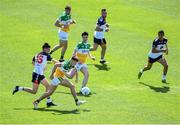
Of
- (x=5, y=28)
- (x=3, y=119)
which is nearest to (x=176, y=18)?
(x=5, y=28)

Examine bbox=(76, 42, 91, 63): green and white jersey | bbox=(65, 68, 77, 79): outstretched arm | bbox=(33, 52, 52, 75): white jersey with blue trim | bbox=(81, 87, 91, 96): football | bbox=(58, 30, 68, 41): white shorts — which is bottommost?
bbox=(81, 87, 91, 96): football

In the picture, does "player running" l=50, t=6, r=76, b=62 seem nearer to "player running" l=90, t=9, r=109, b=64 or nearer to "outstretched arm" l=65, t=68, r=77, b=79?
"player running" l=90, t=9, r=109, b=64

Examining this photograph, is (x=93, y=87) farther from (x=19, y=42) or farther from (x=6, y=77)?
(x=19, y=42)

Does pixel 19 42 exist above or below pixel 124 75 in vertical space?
above

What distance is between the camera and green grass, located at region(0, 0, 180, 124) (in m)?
21.0

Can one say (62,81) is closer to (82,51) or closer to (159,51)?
(82,51)

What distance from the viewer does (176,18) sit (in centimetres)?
4169

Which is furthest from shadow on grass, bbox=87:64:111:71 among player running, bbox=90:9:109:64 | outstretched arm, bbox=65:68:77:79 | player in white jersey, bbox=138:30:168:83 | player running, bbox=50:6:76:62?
outstretched arm, bbox=65:68:77:79

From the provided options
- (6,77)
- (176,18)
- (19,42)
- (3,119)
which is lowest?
(3,119)

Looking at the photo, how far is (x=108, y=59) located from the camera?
99.8ft

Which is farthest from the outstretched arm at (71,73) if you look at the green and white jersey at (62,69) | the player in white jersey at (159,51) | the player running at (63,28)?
the player running at (63,28)

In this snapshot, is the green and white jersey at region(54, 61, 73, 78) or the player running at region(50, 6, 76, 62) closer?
the green and white jersey at region(54, 61, 73, 78)

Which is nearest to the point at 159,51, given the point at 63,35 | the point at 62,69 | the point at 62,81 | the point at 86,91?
the point at 86,91

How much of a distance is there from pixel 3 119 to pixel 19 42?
14.0m
